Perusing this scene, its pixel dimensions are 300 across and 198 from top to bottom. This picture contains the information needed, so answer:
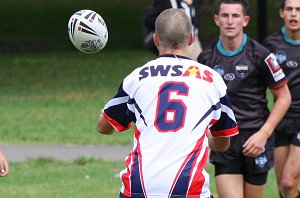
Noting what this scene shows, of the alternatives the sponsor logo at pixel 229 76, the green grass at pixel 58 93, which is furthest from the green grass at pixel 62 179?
the sponsor logo at pixel 229 76

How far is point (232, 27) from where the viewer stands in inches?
348

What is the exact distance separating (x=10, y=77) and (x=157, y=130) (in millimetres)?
15535

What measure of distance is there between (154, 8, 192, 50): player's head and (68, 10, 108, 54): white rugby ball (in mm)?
1236

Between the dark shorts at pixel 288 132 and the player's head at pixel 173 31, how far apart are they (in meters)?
3.70

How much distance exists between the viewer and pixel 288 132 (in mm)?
9852

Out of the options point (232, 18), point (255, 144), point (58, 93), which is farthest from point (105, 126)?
point (58, 93)

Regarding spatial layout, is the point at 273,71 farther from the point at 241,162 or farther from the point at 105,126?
the point at 105,126

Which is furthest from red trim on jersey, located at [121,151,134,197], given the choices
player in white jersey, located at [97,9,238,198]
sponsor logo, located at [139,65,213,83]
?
sponsor logo, located at [139,65,213,83]

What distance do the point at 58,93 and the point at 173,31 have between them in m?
13.0

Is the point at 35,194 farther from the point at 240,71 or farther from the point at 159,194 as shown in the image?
the point at 159,194

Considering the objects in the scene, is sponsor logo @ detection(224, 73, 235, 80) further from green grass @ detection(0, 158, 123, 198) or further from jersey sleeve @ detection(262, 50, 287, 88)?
green grass @ detection(0, 158, 123, 198)

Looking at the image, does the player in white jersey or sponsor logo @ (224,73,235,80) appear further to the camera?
sponsor logo @ (224,73,235,80)

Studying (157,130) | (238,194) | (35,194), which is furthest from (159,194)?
(35,194)

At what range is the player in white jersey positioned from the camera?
612cm
